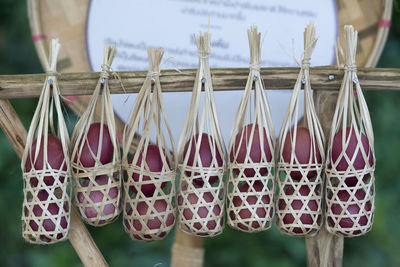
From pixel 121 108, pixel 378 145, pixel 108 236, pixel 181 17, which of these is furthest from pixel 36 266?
pixel 378 145

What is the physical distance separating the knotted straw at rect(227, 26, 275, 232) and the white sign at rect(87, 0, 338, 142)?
141 mm

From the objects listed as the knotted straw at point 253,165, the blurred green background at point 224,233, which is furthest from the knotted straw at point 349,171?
the blurred green background at point 224,233

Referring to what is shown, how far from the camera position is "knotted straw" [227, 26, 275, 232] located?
78 centimetres

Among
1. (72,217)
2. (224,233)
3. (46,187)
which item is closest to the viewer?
(46,187)

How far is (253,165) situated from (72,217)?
14.3 inches

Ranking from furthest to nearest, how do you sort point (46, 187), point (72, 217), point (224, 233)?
1. point (224, 233)
2. point (72, 217)
3. point (46, 187)

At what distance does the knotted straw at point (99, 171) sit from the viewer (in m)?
0.79

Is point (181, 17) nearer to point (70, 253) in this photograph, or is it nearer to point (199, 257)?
point (199, 257)

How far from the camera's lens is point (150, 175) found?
77 centimetres

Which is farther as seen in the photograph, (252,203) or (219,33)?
(219,33)

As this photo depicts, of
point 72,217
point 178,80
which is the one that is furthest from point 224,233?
point 178,80

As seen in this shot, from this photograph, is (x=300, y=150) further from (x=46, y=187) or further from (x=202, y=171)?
(x=46, y=187)

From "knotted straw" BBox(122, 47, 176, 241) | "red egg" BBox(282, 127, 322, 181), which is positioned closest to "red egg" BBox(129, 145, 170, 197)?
"knotted straw" BBox(122, 47, 176, 241)

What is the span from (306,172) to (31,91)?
0.50 meters
